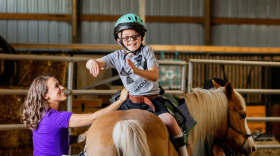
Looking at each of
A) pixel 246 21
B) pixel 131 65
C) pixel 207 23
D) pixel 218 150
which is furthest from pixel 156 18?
pixel 131 65

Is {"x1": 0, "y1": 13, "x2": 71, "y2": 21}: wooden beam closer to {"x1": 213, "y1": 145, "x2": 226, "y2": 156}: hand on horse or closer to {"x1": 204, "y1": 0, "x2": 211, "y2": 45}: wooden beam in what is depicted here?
{"x1": 204, "y1": 0, "x2": 211, "y2": 45}: wooden beam

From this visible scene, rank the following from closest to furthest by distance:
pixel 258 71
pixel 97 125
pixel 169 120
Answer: pixel 97 125 < pixel 169 120 < pixel 258 71

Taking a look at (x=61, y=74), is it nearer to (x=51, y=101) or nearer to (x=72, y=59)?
(x=72, y=59)

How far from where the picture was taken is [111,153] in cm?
140

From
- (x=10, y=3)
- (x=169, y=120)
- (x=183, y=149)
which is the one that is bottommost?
(x=183, y=149)

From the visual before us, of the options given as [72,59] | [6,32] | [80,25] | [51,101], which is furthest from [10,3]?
[51,101]

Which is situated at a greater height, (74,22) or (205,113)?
(74,22)

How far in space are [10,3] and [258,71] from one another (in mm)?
7337

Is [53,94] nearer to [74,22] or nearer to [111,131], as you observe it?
[111,131]

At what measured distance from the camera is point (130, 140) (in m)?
1.38

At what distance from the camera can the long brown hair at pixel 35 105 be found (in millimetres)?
1978

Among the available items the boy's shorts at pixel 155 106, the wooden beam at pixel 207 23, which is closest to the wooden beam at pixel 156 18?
the wooden beam at pixel 207 23

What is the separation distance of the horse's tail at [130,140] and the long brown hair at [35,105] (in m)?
0.78

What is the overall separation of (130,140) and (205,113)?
1.17 m
